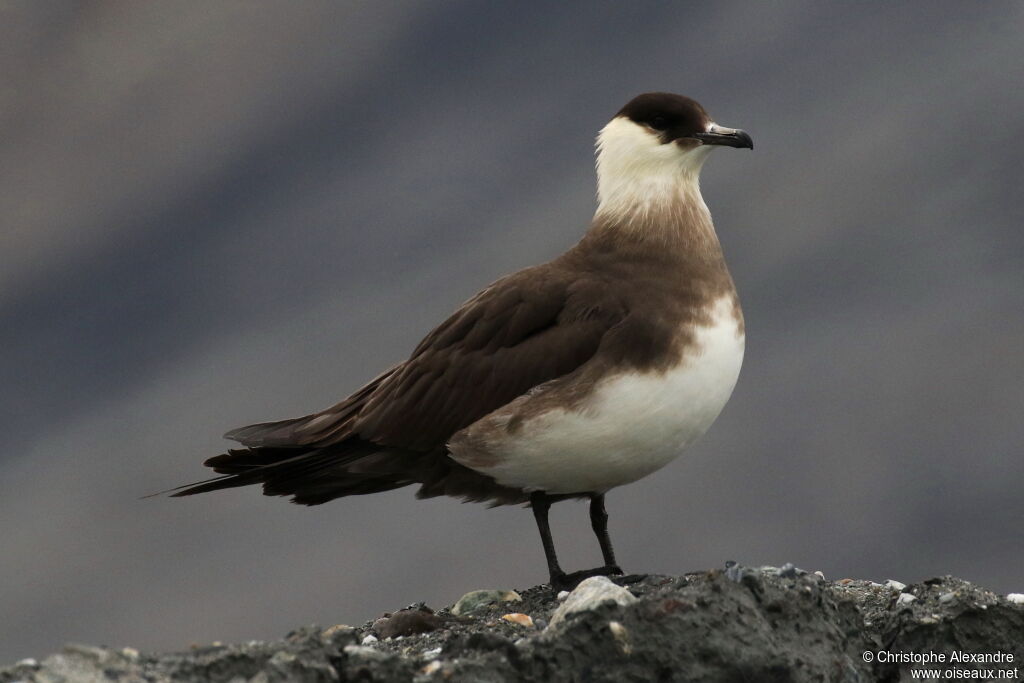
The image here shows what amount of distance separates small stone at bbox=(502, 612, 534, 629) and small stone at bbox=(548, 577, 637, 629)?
0.56 metres

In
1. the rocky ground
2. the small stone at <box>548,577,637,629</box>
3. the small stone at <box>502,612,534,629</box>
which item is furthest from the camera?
the small stone at <box>502,612,534,629</box>

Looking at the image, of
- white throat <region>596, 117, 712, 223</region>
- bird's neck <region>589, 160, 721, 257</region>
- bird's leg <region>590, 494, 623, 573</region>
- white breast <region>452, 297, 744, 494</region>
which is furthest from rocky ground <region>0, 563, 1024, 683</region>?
white throat <region>596, 117, 712, 223</region>

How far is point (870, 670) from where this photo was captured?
4988 mm

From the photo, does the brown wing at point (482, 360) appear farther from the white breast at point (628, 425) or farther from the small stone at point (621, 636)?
the small stone at point (621, 636)

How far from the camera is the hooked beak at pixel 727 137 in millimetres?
6207

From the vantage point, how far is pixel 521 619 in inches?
210

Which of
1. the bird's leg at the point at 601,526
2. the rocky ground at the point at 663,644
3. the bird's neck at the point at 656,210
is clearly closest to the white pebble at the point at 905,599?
the rocky ground at the point at 663,644

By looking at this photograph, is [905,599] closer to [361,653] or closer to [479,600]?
[479,600]

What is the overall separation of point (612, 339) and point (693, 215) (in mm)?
931

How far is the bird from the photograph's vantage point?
5715 millimetres

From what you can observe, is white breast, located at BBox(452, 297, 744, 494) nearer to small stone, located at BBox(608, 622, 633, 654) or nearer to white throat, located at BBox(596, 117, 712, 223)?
white throat, located at BBox(596, 117, 712, 223)

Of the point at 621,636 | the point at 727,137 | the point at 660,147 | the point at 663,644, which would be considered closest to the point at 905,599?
the point at 663,644

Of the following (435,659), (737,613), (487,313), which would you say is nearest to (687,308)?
(487,313)

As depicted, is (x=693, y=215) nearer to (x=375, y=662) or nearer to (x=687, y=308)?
(x=687, y=308)
